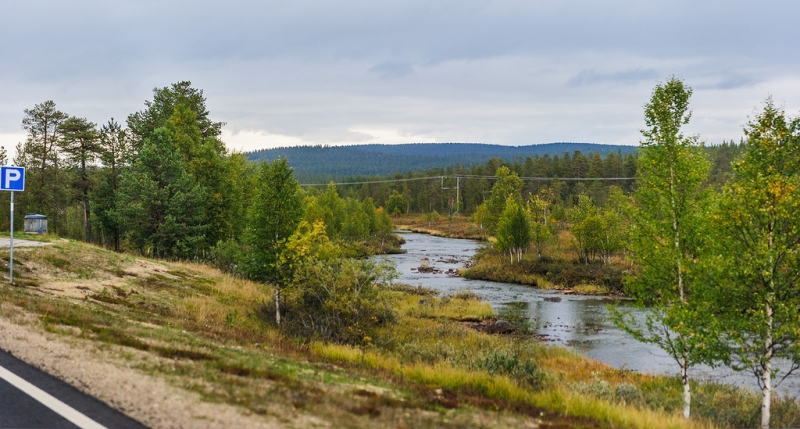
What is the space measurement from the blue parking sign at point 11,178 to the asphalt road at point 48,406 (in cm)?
1155

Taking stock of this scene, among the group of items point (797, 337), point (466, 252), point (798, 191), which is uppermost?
point (798, 191)

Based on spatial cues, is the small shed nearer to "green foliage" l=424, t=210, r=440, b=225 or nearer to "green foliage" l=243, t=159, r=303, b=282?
"green foliage" l=243, t=159, r=303, b=282

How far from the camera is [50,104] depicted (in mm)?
57312

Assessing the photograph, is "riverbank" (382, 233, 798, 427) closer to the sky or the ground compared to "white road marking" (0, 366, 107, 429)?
closer to the ground

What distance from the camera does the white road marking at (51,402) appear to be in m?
7.24

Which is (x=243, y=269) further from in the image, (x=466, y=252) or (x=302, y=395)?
(x=466, y=252)

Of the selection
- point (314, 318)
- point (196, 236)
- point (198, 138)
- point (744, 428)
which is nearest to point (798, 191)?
point (744, 428)

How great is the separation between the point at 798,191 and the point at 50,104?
6237 cm

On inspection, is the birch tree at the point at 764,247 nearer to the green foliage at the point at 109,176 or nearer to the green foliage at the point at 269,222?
the green foliage at the point at 269,222

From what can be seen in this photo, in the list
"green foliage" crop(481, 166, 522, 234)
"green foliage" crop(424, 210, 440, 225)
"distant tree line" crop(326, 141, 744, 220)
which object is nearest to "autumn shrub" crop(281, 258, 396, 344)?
"green foliage" crop(481, 166, 522, 234)

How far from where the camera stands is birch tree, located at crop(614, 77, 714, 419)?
1608 centimetres

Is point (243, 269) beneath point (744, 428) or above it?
above

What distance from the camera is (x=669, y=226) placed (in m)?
16.9

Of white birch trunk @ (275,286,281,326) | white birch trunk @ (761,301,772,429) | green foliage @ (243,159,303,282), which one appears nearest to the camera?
white birch trunk @ (761,301,772,429)
